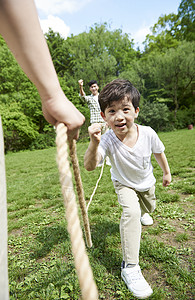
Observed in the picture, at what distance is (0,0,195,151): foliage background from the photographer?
20.0 metres

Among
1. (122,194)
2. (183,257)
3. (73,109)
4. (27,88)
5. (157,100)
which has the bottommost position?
(183,257)

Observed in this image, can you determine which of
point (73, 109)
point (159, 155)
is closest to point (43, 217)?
point (159, 155)

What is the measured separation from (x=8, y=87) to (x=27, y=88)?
1792 mm

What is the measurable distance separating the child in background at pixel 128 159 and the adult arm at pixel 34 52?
0.98m

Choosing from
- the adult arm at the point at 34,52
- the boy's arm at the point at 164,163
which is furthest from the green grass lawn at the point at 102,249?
the adult arm at the point at 34,52

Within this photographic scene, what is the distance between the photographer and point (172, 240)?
2490 millimetres

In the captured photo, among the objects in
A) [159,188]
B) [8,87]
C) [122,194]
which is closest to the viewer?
[122,194]

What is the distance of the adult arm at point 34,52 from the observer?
0.71 m

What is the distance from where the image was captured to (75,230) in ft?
2.25

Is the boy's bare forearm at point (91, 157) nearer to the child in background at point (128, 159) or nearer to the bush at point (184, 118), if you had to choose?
the child in background at point (128, 159)

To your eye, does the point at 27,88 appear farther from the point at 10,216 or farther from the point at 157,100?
the point at 10,216

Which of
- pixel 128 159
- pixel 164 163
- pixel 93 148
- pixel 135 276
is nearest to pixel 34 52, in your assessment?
pixel 93 148

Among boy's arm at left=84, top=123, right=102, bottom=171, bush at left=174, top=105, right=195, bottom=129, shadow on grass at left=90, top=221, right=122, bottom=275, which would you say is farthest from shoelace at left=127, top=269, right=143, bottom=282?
bush at left=174, top=105, right=195, bottom=129

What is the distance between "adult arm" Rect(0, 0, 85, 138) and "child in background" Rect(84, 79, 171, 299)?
3.22 feet
